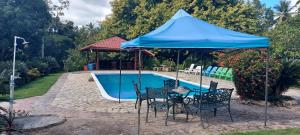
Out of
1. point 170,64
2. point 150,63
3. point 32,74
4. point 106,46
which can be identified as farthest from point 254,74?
point 150,63

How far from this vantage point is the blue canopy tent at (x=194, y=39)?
20.5ft

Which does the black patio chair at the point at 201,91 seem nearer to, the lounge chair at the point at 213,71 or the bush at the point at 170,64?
the lounge chair at the point at 213,71

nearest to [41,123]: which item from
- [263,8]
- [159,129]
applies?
[159,129]

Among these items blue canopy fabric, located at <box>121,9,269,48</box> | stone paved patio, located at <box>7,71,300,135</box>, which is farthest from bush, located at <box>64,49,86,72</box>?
blue canopy fabric, located at <box>121,9,269,48</box>

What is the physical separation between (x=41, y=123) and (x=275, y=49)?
18816 mm

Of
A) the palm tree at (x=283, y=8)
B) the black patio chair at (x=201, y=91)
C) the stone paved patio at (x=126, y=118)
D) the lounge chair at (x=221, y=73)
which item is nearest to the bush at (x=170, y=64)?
the lounge chair at (x=221, y=73)

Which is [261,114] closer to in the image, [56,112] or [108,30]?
[56,112]

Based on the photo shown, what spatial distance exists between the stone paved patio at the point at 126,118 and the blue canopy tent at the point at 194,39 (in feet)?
6.26

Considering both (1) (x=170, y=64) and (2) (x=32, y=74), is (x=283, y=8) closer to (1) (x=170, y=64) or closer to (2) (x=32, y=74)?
(1) (x=170, y=64)

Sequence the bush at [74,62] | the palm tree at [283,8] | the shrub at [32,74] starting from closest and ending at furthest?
the shrub at [32,74]
the bush at [74,62]
the palm tree at [283,8]

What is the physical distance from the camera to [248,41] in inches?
267

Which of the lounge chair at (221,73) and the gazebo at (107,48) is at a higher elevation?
the gazebo at (107,48)

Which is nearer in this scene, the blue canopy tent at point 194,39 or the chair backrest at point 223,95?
the blue canopy tent at point 194,39

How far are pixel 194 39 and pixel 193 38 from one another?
85 mm
